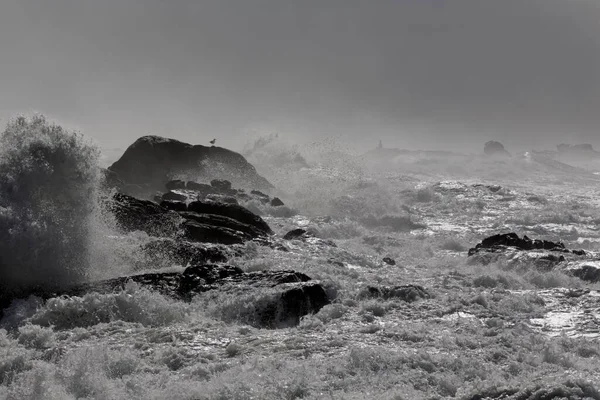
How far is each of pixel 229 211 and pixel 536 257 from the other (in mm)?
10550

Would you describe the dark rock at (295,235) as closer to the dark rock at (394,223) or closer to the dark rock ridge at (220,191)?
the dark rock at (394,223)

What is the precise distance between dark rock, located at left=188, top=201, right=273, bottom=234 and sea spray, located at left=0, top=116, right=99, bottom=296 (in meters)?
6.08

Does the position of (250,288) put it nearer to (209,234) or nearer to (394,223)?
(209,234)

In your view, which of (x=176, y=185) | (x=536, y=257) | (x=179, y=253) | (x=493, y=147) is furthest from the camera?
(x=493, y=147)

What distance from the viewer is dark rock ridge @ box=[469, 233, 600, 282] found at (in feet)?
52.7

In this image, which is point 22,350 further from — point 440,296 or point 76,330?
point 440,296

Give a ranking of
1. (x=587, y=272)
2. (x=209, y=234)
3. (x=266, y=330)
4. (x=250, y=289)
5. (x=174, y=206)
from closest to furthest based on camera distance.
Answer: (x=266, y=330) < (x=250, y=289) < (x=587, y=272) < (x=209, y=234) < (x=174, y=206)

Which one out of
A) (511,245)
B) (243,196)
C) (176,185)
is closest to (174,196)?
(176,185)

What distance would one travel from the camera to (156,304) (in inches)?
A: 419

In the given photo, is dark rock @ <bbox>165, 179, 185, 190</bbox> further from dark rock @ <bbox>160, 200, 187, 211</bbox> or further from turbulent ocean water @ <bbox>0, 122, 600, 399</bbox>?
turbulent ocean water @ <bbox>0, 122, 600, 399</bbox>

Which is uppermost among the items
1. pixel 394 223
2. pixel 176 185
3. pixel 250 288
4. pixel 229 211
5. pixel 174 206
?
pixel 176 185

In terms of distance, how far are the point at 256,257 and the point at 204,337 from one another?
687 cm

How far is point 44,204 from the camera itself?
512 inches

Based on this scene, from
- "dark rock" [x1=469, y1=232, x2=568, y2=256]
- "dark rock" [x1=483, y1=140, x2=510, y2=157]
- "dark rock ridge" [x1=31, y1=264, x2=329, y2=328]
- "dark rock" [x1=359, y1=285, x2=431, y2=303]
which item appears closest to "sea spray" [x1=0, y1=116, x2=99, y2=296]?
"dark rock ridge" [x1=31, y1=264, x2=329, y2=328]
